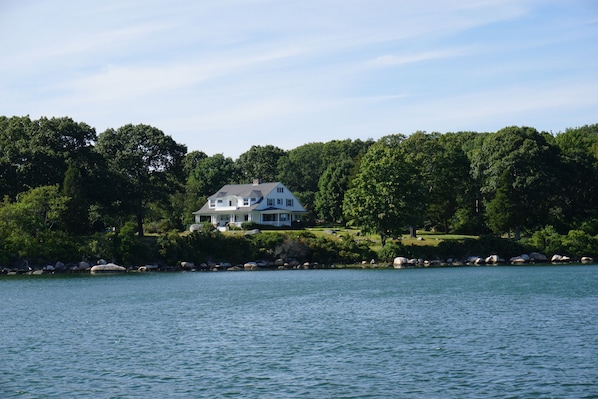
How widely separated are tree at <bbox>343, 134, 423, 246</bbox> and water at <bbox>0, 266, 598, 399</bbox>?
25374 millimetres

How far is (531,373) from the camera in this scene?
22.6 meters

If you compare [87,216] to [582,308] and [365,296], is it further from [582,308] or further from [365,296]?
[582,308]

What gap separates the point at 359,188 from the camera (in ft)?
264

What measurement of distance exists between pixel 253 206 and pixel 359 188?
25252 mm

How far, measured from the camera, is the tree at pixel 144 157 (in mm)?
86812

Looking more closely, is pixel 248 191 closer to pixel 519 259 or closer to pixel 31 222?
pixel 31 222

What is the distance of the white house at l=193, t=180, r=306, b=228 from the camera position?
4011 inches

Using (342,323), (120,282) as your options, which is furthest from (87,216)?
(342,323)

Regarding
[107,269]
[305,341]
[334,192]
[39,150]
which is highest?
[39,150]

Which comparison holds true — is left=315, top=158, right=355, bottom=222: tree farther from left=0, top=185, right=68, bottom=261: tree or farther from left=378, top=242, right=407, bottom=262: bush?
left=0, top=185, right=68, bottom=261: tree

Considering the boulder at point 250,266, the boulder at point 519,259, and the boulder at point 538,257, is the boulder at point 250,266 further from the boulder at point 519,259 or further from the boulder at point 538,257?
the boulder at point 538,257

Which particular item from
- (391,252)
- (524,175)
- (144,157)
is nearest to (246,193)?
(144,157)

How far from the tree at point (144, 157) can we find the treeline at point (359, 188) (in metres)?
0.13

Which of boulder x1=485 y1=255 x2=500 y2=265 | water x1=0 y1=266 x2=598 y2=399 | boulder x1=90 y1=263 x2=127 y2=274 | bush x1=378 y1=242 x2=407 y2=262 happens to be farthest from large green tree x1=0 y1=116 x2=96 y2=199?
boulder x1=485 y1=255 x2=500 y2=265
